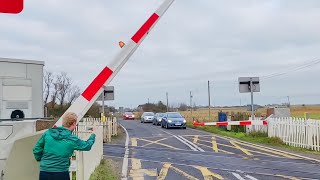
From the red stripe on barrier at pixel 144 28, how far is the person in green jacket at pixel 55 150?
1.14 m

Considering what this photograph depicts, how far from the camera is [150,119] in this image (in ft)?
162

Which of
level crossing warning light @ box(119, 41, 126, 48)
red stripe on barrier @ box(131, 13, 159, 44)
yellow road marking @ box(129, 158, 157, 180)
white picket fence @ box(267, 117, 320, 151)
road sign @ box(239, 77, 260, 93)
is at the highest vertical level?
road sign @ box(239, 77, 260, 93)

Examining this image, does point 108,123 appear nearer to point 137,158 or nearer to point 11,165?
point 137,158

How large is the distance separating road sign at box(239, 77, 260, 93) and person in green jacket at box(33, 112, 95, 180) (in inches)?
734

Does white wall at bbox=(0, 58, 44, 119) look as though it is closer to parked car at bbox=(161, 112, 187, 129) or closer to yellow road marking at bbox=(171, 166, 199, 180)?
yellow road marking at bbox=(171, 166, 199, 180)

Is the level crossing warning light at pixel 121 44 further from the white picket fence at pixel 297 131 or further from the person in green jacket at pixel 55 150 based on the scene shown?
the white picket fence at pixel 297 131

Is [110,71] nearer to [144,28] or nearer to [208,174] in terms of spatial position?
[144,28]

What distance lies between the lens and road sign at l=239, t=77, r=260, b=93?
2242cm

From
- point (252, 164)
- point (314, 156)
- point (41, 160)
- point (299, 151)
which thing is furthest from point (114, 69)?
point (299, 151)

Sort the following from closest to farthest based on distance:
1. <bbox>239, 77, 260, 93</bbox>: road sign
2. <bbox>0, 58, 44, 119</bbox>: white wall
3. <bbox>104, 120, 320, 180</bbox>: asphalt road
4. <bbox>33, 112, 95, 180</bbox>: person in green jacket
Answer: <bbox>33, 112, 95, 180</bbox>: person in green jacket, <bbox>0, 58, 44, 119</bbox>: white wall, <bbox>104, 120, 320, 180</bbox>: asphalt road, <bbox>239, 77, 260, 93</bbox>: road sign

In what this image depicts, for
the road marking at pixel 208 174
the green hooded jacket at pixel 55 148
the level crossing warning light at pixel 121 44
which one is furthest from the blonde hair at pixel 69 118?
the road marking at pixel 208 174

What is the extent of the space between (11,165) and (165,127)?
30539mm

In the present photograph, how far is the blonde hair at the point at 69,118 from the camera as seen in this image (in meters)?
4.36

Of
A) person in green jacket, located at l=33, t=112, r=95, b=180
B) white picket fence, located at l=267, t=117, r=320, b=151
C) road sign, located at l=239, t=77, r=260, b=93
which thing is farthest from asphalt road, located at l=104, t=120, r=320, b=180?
road sign, located at l=239, t=77, r=260, b=93
